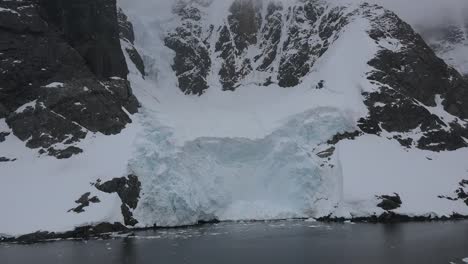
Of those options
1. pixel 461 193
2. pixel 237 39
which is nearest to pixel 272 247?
pixel 461 193

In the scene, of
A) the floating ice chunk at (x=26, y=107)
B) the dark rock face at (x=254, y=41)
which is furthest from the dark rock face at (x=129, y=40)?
the floating ice chunk at (x=26, y=107)

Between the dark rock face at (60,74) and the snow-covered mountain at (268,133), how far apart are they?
1.89m

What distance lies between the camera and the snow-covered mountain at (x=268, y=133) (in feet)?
204

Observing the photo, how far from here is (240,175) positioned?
252 ft

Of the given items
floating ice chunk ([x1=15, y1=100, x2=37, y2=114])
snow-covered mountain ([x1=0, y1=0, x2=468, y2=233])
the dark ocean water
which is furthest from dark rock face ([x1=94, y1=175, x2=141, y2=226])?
floating ice chunk ([x1=15, y1=100, x2=37, y2=114])

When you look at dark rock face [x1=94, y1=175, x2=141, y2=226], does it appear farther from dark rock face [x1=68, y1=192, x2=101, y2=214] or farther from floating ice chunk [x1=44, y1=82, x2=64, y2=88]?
floating ice chunk [x1=44, y1=82, x2=64, y2=88]

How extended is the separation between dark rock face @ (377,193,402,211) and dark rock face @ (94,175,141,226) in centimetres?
2787

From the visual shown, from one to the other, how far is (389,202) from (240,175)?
69.5 feet

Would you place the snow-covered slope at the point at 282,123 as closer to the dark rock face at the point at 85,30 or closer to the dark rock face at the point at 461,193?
the dark rock face at the point at 461,193

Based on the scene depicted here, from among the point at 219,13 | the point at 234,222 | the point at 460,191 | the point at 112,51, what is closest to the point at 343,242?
the point at 234,222

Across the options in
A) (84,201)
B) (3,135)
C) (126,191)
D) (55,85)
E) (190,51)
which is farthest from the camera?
(190,51)

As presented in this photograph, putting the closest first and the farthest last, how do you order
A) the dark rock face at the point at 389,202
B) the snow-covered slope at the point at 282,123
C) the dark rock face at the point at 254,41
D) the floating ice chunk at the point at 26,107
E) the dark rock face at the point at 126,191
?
1. the dark rock face at the point at 126,191
2. the dark rock face at the point at 389,202
3. the snow-covered slope at the point at 282,123
4. the floating ice chunk at the point at 26,107
5. the dark rock face at the point at 254,41

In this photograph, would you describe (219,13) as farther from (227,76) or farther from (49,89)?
(49,89)

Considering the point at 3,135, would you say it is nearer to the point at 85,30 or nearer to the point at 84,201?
the point at 84,201
